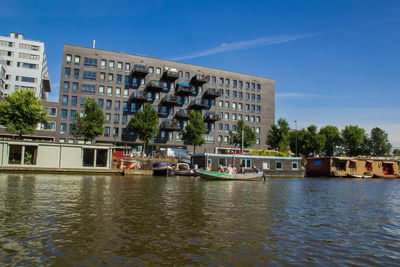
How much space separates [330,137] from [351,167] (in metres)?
32.7

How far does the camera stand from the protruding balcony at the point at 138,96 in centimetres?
6750

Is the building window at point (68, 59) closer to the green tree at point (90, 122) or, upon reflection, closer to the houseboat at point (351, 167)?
the green tree at point (90, 122)

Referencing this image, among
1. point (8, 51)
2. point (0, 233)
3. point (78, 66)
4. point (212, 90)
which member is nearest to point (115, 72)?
point (78, 66)

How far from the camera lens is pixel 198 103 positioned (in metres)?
75.7

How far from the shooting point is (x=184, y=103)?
250 ft

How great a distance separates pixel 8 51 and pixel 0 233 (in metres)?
86.4

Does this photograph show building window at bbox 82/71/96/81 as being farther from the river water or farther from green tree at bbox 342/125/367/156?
green tree at bbox 342/125/367/156

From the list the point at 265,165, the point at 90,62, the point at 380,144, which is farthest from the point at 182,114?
the point at 380,144

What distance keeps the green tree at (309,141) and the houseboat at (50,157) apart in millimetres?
61811

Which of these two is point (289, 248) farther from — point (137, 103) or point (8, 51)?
point (8, 51)

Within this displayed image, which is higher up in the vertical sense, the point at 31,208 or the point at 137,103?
the point at 137,103

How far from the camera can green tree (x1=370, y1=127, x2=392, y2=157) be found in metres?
107

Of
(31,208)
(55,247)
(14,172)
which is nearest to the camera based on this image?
(55,247)

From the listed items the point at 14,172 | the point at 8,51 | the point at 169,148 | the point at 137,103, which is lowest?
the point at 14,172
